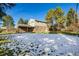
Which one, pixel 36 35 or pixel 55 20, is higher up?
pixel 55 20

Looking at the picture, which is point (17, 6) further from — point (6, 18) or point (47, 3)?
point (47, 3)

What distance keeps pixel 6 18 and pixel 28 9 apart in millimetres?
234

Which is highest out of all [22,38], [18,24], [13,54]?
[18,24]

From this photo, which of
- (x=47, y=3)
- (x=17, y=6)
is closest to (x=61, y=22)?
(x=47, y=3)

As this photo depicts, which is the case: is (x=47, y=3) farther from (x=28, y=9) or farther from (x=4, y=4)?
(x=4, y=4)

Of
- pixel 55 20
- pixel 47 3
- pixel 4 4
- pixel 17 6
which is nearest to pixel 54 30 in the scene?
pixel 55 20

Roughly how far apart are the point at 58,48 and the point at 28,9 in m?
0.48

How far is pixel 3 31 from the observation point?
1805mm

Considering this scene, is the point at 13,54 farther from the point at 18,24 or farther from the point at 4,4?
the point at 4,4

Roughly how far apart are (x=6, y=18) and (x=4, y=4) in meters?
0.14

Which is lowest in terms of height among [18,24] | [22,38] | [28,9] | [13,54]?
[13,54]

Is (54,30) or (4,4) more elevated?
(4,4)

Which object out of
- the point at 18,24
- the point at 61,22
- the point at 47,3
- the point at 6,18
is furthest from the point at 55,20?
the point at 6,18

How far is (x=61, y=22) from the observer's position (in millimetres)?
1804
